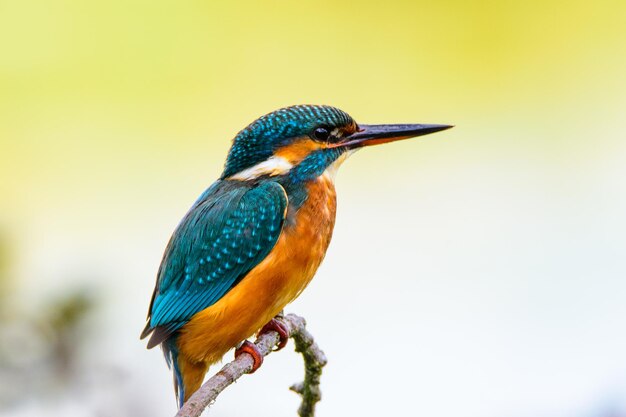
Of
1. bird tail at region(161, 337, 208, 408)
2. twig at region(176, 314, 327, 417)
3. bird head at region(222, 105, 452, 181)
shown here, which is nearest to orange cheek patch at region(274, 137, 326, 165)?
bird head at region(222, 105, 452, 181)

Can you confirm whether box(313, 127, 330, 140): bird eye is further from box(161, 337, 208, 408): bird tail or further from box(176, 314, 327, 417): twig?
box(161, 337, 208, 408): bird tail

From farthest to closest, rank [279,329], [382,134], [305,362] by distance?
[382,134], [279,329], [305,362]

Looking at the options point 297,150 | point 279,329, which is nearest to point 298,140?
point 297,150

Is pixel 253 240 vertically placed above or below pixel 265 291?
above

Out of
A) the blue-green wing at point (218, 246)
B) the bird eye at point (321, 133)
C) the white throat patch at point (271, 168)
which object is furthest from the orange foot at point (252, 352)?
the bird eye at point (321, 133)

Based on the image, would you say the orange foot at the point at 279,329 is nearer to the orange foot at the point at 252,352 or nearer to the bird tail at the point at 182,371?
the orange foot at the point at 252,352

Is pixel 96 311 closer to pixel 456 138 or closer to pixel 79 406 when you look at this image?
pixel 79 406

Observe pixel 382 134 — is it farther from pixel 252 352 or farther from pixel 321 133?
pixel 252 352
